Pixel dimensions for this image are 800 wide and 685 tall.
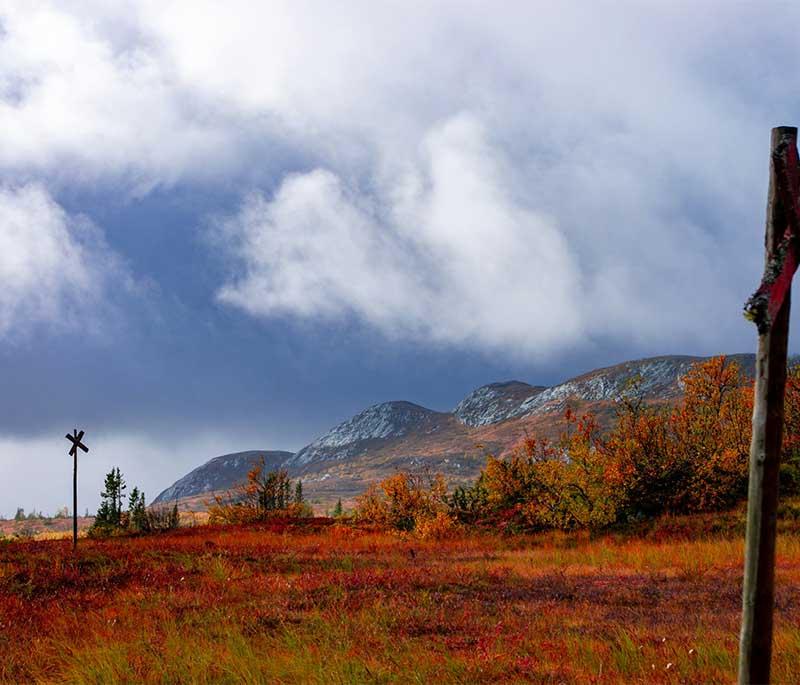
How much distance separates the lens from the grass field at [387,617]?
9.91 m

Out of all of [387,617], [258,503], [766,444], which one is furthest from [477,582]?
[258,503]

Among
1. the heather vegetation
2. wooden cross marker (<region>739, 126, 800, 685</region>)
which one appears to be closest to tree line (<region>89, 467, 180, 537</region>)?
the heather vegetation

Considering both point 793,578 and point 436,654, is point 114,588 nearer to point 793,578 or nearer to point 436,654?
point 436,654

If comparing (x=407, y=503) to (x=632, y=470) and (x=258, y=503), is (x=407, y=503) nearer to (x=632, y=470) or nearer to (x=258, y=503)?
(x=632, y=470)

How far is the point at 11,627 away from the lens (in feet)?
45.4

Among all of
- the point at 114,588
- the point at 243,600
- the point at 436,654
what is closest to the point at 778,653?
the point at 436,654

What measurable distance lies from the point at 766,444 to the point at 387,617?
393 inches

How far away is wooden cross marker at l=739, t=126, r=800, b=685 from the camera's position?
17.0 ft

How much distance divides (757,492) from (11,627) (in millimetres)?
13334

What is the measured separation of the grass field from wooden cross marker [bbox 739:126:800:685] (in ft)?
13.4

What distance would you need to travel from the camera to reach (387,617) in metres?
13.8

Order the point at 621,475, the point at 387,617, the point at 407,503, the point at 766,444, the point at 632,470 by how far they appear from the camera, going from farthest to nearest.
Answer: the point at 407,503 < the point at 632,470 < the point at 621,475 < the point at 387,617 < the point at 766,444

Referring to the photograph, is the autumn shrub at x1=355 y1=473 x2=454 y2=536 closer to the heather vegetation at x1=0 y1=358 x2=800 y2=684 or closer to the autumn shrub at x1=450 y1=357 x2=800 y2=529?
the heather vegetation at x1=0 y1=358 x2=800 y2=684

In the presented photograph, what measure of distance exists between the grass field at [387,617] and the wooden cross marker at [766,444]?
4074 mm
